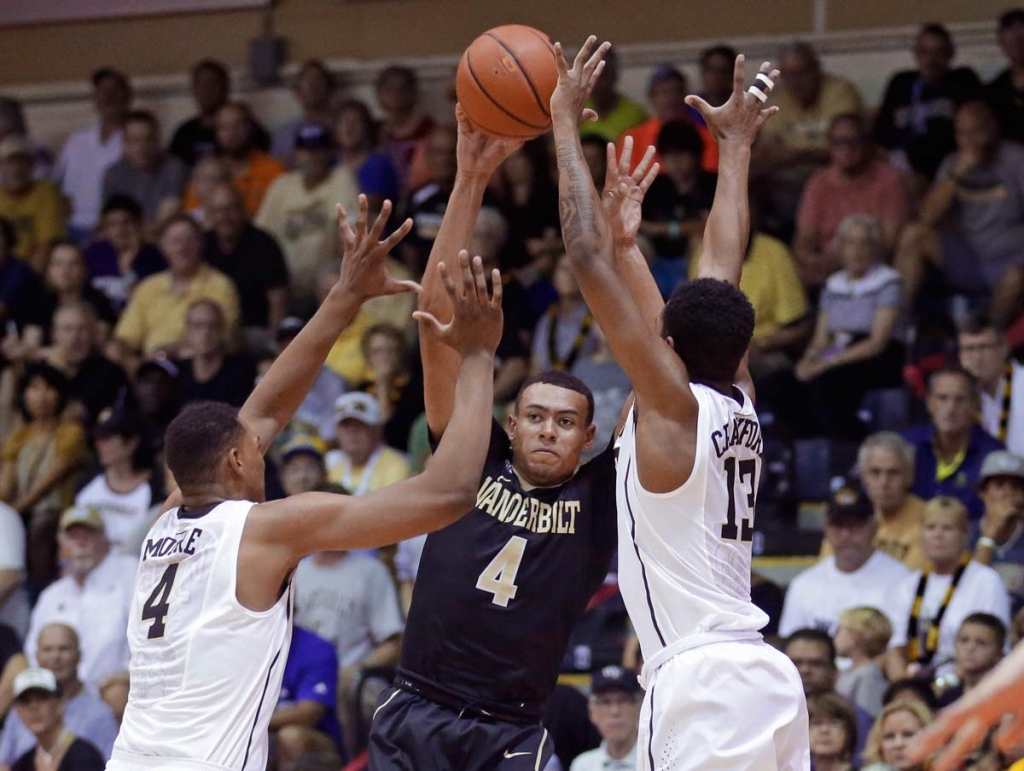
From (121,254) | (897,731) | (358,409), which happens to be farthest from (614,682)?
(121,254)

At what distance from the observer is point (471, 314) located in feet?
16.6

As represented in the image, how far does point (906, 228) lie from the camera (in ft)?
37.0

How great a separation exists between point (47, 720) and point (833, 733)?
4.37m

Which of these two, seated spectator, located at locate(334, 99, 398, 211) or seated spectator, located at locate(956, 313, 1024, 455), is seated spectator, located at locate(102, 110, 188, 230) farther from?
seated spectator, located at locate(956, 313, 1024, 455)

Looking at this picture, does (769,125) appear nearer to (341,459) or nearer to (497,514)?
(341,459)

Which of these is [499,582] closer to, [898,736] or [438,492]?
[438,492]

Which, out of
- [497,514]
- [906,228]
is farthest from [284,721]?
[906,228]

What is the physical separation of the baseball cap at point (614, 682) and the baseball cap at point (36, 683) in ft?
10.1

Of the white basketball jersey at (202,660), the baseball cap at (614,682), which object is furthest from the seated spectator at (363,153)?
the white basketball jersey at (202,660)

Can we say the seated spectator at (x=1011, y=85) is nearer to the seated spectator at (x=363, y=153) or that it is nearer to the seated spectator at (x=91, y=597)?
the seated spectator at (x=363, y=153)

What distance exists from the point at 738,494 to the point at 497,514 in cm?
108

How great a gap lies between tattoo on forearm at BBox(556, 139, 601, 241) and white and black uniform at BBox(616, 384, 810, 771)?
0.61m

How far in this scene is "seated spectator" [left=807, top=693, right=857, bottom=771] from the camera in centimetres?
787

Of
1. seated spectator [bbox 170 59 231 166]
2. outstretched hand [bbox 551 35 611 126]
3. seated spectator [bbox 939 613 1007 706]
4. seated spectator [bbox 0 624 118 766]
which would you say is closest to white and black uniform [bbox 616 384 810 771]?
outstretched hand [bbox 551 35 611 126]
